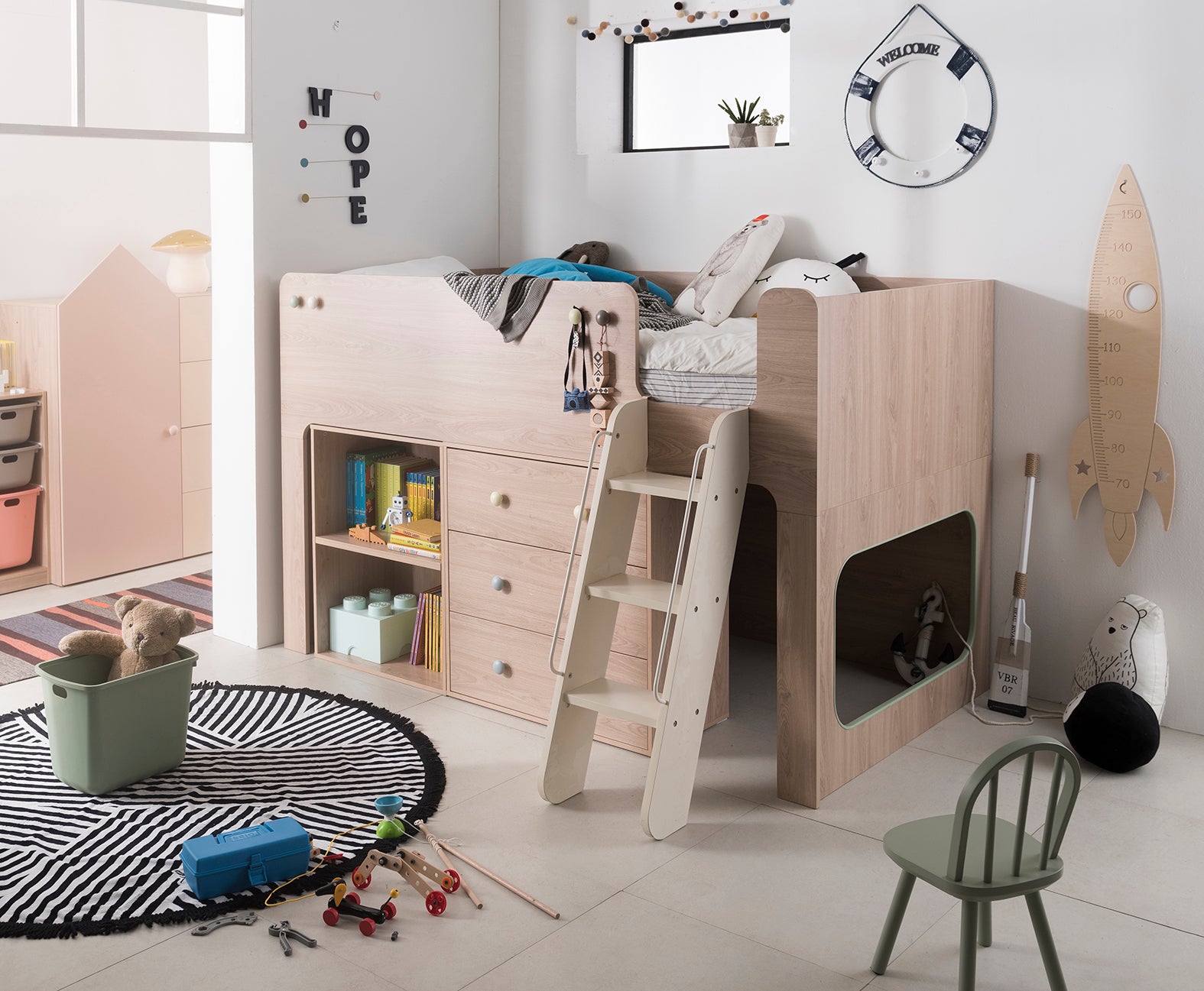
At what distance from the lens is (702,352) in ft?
8.91

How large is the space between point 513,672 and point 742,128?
172 centimetres

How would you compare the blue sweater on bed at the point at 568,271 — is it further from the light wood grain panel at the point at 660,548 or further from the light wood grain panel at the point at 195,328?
the light wood grain panel at the point at 195,328

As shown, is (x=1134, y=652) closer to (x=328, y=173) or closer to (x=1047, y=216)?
(x=1047, y=216)

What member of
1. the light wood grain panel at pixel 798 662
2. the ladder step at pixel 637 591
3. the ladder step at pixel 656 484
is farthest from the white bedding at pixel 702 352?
the ladder step at pixel 637 591

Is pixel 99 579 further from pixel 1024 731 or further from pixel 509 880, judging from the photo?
pixel 1024 731

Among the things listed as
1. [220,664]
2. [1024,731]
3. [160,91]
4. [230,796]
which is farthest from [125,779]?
[160,91]

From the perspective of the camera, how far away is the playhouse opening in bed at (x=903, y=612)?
332 cm

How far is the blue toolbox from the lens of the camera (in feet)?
7.25

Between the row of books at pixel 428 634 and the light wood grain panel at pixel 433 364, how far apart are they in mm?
499

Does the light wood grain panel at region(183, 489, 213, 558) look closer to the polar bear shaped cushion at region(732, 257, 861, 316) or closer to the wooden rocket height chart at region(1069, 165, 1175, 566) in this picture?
the polar bear shaped cushion at region(732, 257, 861, 316)

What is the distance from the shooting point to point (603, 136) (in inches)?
157

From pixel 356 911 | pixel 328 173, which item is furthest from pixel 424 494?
pixel 356 911

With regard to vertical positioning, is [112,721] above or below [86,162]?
below

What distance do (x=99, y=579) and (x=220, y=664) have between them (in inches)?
46.8
